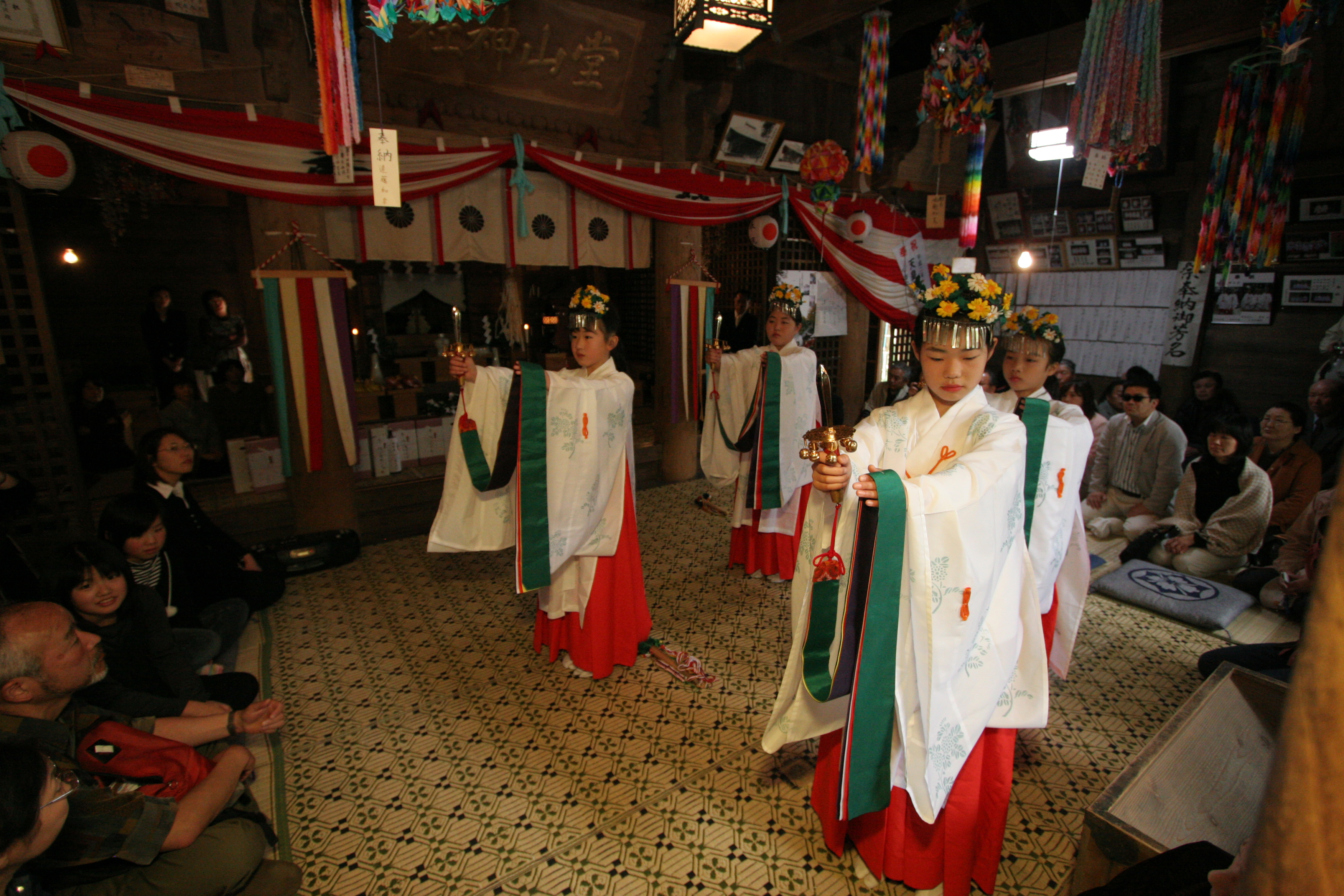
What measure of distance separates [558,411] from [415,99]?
3233 millimetres

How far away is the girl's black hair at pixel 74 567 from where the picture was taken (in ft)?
7.73

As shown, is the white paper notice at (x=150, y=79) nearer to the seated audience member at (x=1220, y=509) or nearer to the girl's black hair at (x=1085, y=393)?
the girl's black hair at (x=1085, y=393)

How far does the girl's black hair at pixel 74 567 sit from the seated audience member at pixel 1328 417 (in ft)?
22.2

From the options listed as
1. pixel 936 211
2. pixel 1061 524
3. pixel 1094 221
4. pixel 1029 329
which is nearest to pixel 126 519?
pixel 1061 524

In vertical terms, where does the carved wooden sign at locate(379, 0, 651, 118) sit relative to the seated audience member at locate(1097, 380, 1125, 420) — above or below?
above

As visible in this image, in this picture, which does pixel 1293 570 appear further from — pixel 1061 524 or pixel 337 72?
pixel 337 72

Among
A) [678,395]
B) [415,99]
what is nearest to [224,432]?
[415,99]

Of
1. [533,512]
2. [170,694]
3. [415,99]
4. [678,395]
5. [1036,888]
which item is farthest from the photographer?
[678,395]

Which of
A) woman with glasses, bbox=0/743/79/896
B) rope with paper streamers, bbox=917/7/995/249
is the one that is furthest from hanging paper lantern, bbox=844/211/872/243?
woman with glasses, bbox=0/743/79/896

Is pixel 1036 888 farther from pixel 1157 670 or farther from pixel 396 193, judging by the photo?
pixel 396 193

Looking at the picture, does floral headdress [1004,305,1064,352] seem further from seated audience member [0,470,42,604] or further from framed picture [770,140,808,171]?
seated audience member [0,470,42,604]

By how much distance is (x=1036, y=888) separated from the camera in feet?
7.30

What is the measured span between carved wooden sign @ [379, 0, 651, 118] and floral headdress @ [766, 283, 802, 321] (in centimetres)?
256

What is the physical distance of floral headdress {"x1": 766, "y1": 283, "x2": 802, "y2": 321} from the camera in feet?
14.1
